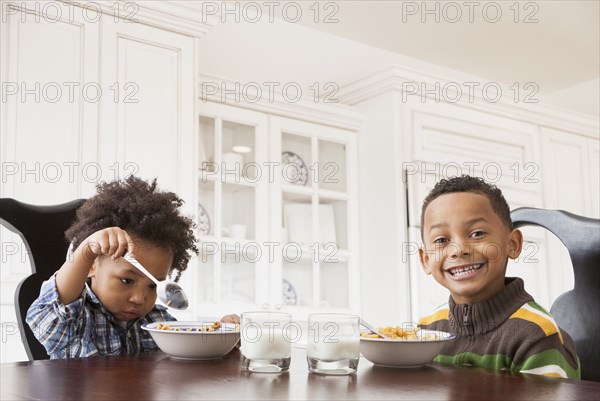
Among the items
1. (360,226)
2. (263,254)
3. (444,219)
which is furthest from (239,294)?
(444,219)

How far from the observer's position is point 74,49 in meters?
2.73

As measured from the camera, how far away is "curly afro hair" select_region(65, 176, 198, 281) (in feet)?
4.67

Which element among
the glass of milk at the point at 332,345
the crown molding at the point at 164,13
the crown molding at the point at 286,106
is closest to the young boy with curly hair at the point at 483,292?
the glass of milk at the point at 332,345

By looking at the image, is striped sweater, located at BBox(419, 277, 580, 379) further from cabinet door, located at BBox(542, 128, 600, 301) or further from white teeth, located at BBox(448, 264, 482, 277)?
cabinet door, located at BBox(542, 128, 600, 301)

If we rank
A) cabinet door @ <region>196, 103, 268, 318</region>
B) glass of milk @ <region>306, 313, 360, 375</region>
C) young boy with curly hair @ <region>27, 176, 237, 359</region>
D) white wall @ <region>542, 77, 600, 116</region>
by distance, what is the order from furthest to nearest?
white wall @ <region>542, 77, 600, 116</region>, cabinet door @ <region>196, 103, 268, 318</region>, young boy with curly hair @ <region>27, 176, 237, 359</region>, glass of milk @ <region>306, 313, 360, 375</region>

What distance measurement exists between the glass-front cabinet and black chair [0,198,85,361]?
1.79m

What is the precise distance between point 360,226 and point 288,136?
67cm

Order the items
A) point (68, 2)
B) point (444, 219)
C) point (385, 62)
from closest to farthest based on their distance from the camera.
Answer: point (444, 219)
point (68, 2)
point (385, 62)

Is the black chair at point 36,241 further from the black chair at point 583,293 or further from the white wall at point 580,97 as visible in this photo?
the white wall at point 580,97

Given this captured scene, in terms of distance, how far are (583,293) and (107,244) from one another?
0.83 metres

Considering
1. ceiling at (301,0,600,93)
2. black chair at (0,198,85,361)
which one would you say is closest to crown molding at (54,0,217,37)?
ceiling at (301,0,600,93)

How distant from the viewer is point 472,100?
4.14 m

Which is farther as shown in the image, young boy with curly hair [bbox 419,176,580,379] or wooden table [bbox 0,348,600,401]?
young boy with curly hair [bbox 419,176,580,379]

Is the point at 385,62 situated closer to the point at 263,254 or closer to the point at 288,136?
the point at 288,136
